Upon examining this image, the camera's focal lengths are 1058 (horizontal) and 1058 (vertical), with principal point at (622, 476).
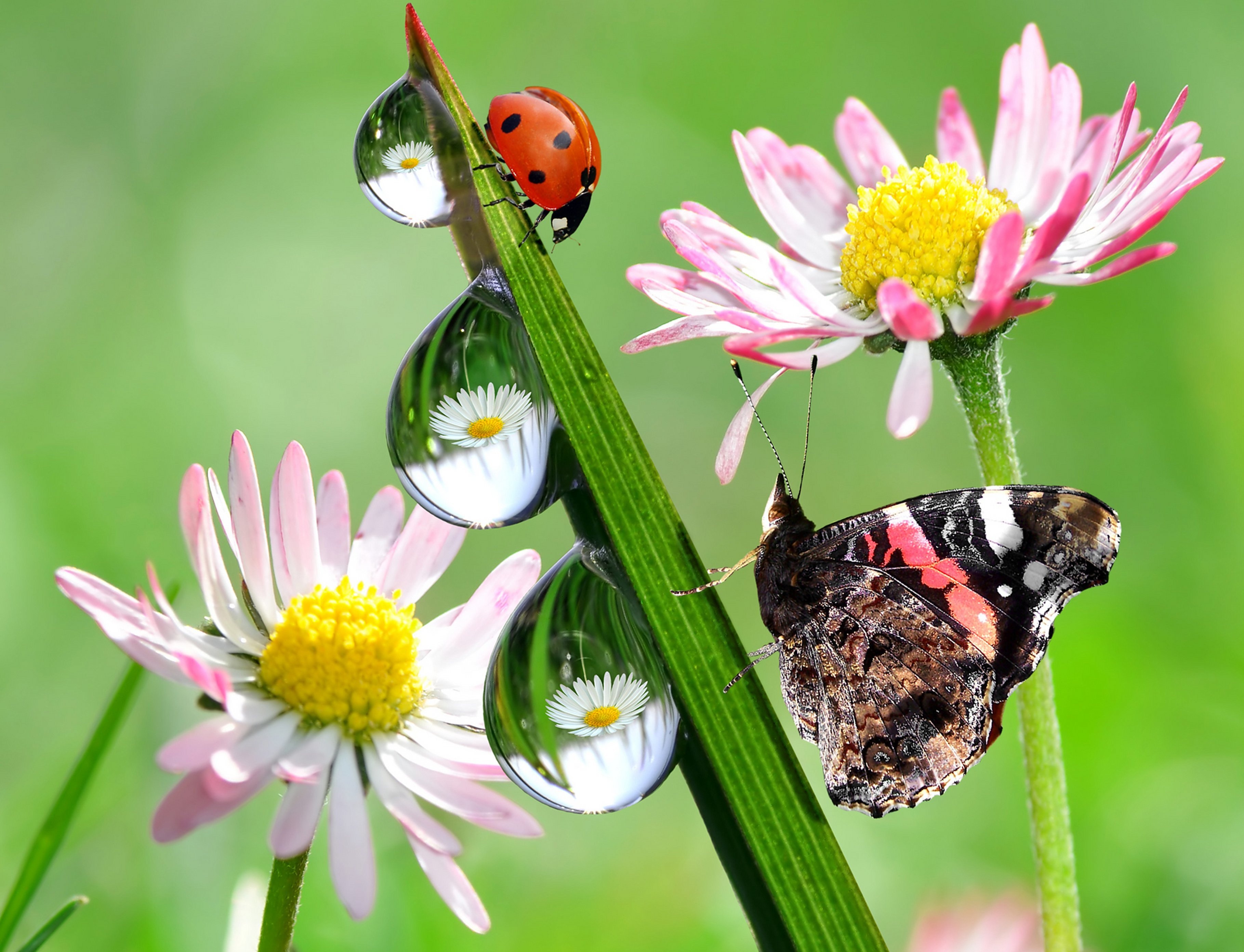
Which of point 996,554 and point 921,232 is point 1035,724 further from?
point 921,232

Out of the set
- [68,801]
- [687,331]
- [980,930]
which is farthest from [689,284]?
[980,930]

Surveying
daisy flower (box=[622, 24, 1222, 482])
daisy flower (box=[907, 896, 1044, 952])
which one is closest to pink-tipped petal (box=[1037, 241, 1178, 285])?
daisy flower (box=[622, 24, 1222, 482])

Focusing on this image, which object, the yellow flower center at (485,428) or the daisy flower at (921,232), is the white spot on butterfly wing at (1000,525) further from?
the yellow flower center at (485,428)

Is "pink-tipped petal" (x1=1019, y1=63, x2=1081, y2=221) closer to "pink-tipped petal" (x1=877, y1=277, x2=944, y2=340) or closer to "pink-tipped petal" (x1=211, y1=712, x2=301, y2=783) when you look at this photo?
"pink-tipped petal" (x1=877, y1=277, x2=944, y2=340)

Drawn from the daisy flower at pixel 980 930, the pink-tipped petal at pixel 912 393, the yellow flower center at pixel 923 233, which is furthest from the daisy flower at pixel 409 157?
the daisy flower at pixel 980 930

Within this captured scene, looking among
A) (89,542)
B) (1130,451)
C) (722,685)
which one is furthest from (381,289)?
(722,685)

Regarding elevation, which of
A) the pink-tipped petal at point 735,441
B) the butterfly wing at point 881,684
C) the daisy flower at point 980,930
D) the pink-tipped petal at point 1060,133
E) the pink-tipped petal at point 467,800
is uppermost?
the pink-tipped petal at point 1060,133
